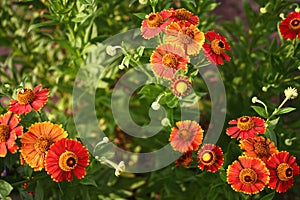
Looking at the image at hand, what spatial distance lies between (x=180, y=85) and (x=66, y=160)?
1.20 ft

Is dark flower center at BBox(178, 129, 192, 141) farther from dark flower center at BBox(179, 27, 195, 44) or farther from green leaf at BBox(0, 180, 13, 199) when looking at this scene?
green leaf at BBox(0, 180, 13, 199)

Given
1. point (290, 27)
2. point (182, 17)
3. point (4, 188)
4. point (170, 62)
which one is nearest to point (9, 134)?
point (4, 188)

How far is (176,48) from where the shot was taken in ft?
4.40

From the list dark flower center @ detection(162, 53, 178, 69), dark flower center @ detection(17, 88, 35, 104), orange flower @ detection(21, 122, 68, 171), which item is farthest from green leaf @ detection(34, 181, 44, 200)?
dark flower center @ detection(162, 53, 178, 69)

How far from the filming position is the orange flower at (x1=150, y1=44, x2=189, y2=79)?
4.38 feet

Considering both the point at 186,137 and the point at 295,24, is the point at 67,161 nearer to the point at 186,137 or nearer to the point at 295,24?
the point at 186,137

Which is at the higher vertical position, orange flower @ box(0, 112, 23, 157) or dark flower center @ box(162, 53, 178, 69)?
dark flower center @ box(162, 53, 178, 69)

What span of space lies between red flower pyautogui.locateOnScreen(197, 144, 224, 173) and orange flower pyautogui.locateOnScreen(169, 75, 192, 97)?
0.17 meters

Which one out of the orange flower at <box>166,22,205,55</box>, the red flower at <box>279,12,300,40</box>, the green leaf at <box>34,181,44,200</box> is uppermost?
the orange flower at <box>166,22,205,55</box>

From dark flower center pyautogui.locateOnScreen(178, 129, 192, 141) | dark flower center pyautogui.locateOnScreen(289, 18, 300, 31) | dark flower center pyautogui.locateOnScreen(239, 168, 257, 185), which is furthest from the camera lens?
dark flower center pyautogui.locateOnScreen(289, 18, 300, 31)

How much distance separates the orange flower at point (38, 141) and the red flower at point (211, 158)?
379 millimetres

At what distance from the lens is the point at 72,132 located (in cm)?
151

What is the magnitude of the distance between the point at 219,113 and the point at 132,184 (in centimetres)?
52

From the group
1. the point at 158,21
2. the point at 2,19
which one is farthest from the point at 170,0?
the point at 2,19
